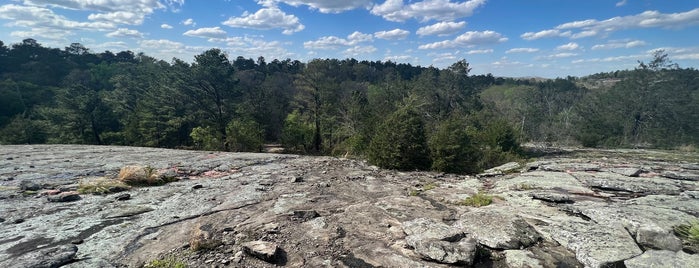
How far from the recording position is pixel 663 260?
12.9 feet

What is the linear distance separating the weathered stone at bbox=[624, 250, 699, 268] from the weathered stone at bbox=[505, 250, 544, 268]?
0.98 metres

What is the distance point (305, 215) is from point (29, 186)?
8.06m

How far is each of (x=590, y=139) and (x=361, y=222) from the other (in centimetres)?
4173

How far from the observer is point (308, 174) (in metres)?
10.7

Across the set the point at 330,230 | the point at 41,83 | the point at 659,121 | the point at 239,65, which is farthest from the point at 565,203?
the point at 239,65

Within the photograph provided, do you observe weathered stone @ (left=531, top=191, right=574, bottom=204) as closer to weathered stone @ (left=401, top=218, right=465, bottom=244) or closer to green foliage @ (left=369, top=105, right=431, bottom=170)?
weathered stone @ (left=401, top=218, right=465, bottom=244)

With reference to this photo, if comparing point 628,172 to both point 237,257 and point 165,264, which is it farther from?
point 165,264

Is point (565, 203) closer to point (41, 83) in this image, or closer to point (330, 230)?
point (330, 230)

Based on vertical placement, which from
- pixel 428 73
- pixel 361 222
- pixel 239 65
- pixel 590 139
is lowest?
pixel 590 139

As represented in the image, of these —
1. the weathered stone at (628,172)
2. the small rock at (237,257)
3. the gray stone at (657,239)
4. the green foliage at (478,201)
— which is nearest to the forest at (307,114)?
the weathered stone at (628,172)

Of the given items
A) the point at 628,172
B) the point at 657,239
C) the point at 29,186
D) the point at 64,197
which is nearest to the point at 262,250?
the point at 657,239

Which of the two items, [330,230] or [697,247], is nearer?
[697,247]

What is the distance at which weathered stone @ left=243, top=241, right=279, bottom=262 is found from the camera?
176 inches

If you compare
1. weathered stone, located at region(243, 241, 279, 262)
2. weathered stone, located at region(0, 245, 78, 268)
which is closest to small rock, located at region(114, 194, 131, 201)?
weathered stone, located at region(0, 245, 78, 268)
